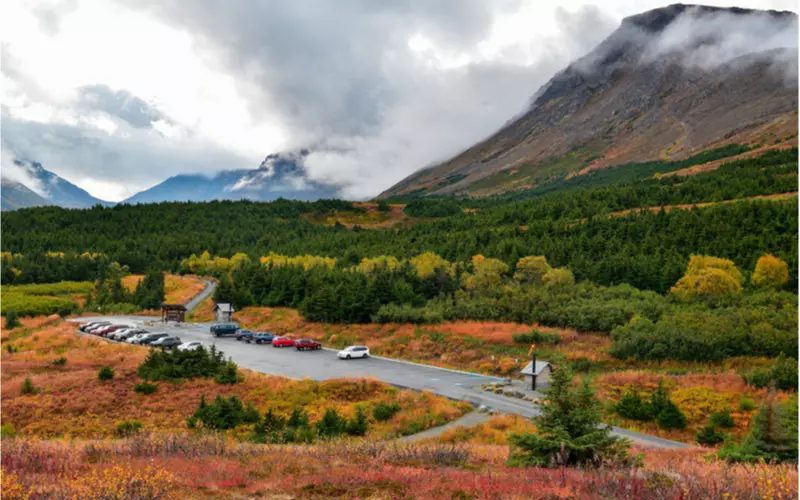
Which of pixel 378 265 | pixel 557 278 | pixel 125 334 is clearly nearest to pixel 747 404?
pixel 557 278

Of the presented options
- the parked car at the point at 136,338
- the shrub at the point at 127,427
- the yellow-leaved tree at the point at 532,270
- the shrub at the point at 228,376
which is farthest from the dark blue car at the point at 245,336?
the yellow-leaved tree at the point at 532,270

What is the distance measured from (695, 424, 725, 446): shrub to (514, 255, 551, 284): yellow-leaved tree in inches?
1459

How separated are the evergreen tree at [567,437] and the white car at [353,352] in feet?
98.2

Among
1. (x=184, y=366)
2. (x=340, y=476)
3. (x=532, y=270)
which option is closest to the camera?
(x=340, y=476)

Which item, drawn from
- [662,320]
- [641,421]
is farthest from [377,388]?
[662,320]

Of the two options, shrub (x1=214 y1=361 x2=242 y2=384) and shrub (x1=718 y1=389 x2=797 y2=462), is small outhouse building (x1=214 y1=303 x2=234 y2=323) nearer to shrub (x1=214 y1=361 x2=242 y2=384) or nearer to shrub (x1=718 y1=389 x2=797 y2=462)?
shrub (x1=214 y1=361 x2=242 y2=384)

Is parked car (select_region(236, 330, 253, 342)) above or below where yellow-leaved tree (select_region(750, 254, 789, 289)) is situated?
below

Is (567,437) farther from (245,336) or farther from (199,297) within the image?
(199,297)

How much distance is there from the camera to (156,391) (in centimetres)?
2780

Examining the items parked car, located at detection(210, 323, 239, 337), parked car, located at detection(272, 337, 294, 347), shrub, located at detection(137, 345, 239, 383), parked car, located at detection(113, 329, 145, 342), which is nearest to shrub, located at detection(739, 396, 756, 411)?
shrub, located at detection(137, 345, 239, 383)

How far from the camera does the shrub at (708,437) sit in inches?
910

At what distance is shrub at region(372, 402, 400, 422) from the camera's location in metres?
24.5

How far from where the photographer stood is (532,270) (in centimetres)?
6156

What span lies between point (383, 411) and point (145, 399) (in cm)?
1166
